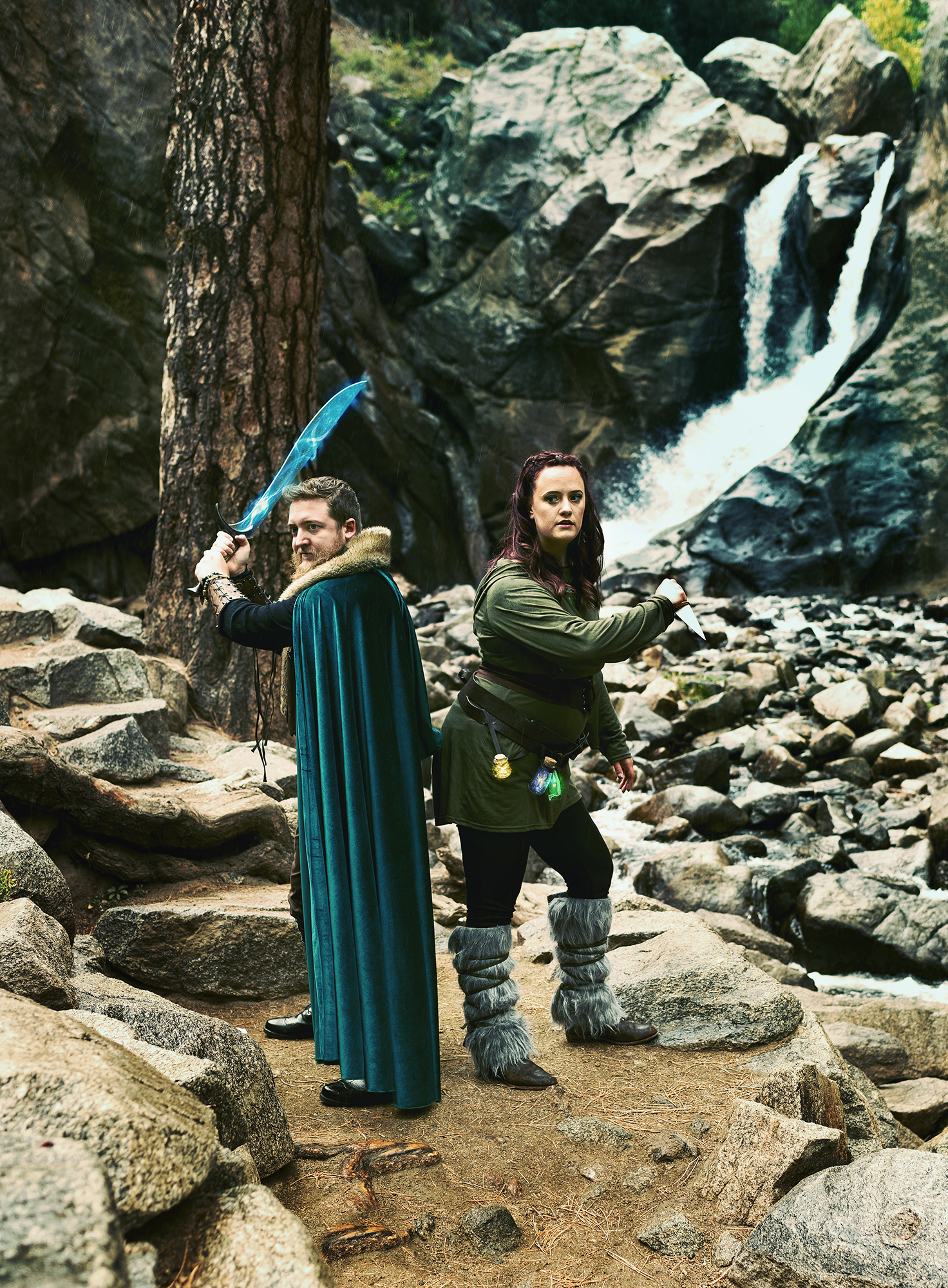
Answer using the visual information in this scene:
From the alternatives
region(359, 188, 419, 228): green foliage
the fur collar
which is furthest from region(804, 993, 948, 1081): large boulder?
region(359, 188, 419, 228): green foliage

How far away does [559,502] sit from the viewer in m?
2.91

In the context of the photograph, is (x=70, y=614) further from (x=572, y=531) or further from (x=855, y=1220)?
(x=855, y=1220)

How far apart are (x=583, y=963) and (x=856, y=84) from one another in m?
21.7

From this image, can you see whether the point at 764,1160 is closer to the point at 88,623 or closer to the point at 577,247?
the point at 88,623

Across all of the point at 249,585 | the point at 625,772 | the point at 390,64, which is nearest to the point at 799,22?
the point at 390,64

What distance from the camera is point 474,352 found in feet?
66.4

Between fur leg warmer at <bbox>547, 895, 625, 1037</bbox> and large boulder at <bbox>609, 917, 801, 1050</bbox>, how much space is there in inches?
6.8

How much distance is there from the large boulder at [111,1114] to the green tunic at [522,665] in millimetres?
1322

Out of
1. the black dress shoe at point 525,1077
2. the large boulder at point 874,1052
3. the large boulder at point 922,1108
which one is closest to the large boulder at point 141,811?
the black dress shoe at point 525,1077

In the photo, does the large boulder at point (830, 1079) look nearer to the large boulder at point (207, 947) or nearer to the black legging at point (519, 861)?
the black legging at point (519, 861)

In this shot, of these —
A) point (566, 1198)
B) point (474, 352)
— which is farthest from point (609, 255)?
point (566, 1198)

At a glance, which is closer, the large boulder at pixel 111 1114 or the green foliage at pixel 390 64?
the large boulder at pixel 111 1114

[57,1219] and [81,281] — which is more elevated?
[81,281]

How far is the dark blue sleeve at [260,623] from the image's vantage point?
280 centimetres
